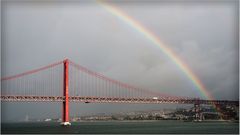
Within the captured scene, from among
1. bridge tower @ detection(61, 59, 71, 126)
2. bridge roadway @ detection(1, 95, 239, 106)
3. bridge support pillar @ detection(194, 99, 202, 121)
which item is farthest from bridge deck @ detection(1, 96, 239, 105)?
bridge tower @ detection(61, 59, 71, 126)

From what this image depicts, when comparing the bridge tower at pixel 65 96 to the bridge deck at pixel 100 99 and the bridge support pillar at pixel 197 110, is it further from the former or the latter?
the bridge support pillar at pixel 197 110

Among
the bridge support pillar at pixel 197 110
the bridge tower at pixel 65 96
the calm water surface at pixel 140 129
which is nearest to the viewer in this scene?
the calm water surface at pixel 140 129

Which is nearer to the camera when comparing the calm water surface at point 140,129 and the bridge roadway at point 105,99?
the calm water surface at point 140,129

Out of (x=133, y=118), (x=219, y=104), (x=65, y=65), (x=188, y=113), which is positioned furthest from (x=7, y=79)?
(x=133, y=118)

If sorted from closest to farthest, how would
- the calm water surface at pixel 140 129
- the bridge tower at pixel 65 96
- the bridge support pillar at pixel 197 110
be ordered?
the calm water surface at pixel 140 129
the bridge tower at pixel 65 96
the bridge support pillar at pixel 197 110

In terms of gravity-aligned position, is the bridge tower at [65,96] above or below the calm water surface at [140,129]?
above

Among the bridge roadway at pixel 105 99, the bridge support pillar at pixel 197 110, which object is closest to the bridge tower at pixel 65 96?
the bridge roadway at pixel 105 99

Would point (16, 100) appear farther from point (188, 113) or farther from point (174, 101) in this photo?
point (188, 113)

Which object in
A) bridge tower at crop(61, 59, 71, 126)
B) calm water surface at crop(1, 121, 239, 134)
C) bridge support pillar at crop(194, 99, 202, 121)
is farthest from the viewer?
bridge support pillar at crop(194, 99, 202, 121)

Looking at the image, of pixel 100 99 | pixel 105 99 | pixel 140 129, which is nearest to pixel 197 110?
pixel 105 99

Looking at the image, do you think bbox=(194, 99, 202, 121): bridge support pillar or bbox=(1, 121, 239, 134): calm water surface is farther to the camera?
bbox=(194, 99, 202, 121): bridge support pillar

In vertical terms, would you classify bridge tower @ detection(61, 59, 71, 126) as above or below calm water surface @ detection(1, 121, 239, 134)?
above

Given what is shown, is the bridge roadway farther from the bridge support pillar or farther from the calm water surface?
the calm water surface
